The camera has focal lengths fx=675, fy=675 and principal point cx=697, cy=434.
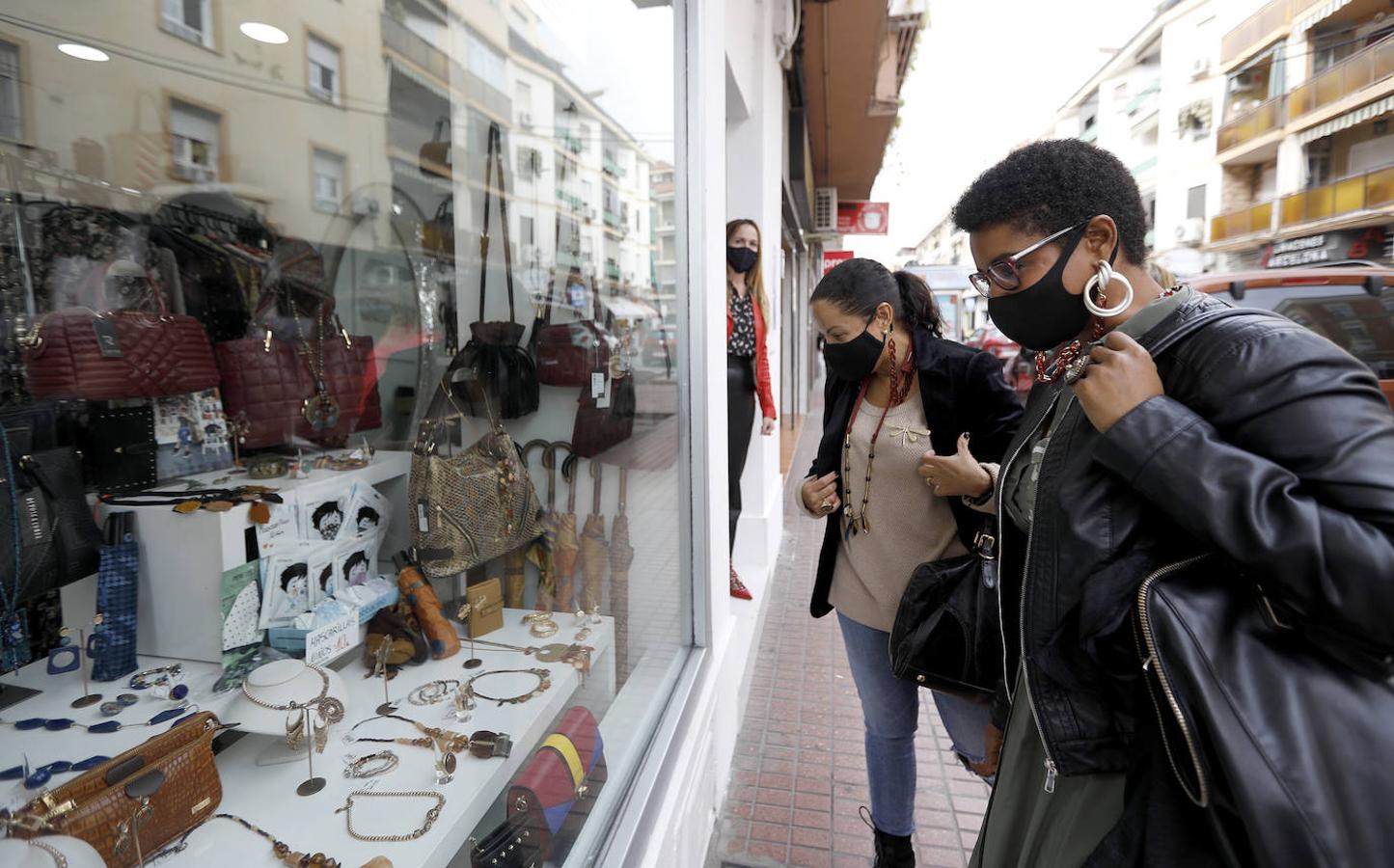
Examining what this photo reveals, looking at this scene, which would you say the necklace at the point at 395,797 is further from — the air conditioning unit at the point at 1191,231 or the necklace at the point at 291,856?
the air conditioning unit at the point at 1191,231

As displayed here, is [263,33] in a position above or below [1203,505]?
above

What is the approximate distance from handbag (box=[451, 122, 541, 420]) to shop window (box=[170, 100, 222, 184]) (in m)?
0.90

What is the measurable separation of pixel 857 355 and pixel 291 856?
1.69 metres

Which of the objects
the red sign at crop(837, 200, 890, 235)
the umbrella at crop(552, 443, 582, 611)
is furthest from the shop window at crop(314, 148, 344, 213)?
the red sign at crop(837, 200, 890, 235)

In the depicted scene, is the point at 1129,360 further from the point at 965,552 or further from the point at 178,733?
the point at 178,733

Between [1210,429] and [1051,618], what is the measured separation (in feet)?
1.12

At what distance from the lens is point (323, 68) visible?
110 inches

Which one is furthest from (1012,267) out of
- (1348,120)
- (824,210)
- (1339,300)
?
(1348,120)

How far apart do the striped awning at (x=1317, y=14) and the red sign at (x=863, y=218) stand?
22.2 ft

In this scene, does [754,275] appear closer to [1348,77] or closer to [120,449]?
[120,449]

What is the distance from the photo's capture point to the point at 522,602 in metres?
2.24

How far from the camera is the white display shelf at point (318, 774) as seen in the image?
1.11 meters

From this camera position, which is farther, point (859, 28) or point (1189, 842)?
point (859, 28)

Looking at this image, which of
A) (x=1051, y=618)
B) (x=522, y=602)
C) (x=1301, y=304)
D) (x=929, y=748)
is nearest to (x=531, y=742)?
(x=522, y=602)
